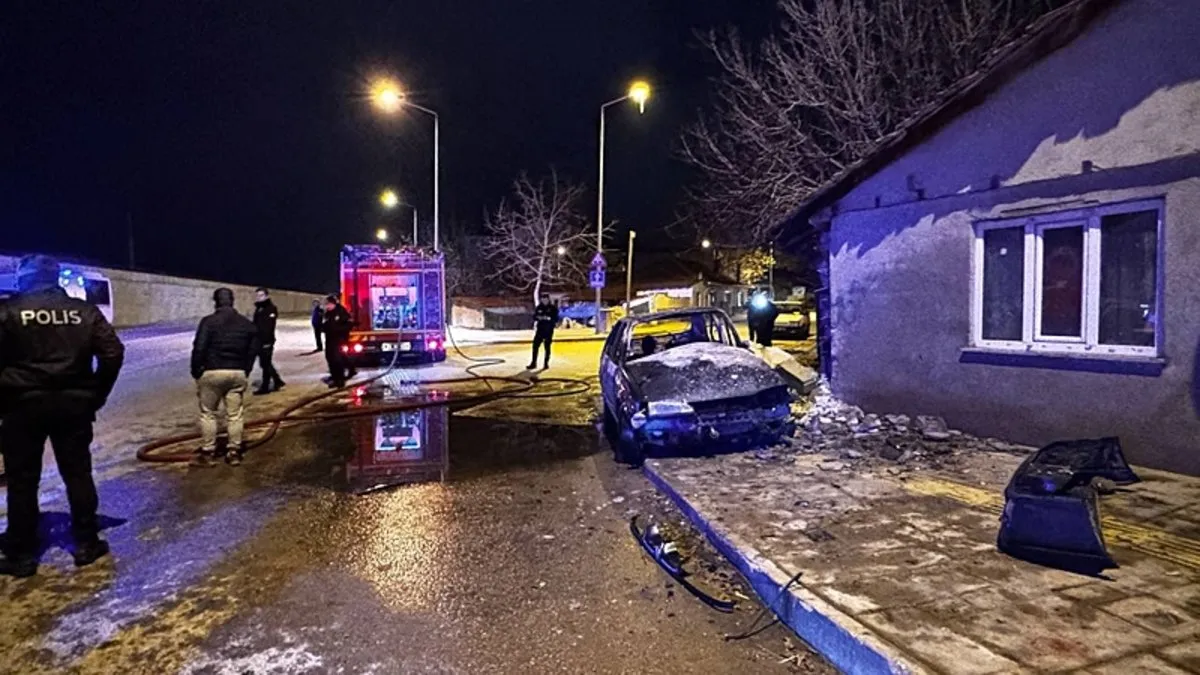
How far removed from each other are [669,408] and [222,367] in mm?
4804

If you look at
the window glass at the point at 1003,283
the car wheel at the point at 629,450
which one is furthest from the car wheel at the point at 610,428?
the window glass at the point at 1003,283

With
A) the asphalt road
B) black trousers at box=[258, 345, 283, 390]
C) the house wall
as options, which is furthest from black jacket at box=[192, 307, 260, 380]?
the house wall

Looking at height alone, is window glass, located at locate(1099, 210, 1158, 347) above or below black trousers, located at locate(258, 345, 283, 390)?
above

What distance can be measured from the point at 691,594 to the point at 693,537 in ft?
3.44

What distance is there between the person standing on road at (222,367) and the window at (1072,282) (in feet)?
26.5

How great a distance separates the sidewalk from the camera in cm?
341

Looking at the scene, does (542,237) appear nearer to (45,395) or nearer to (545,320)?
(545,320)

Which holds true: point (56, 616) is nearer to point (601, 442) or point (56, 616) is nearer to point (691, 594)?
point (691, 594)

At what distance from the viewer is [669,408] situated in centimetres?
726

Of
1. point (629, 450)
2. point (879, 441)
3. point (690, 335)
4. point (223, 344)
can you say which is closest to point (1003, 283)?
point (879, 441)

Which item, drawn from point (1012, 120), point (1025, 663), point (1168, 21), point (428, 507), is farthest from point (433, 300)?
point (1025, 663)

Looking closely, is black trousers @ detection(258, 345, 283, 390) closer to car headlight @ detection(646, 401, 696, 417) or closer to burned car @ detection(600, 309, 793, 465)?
burned car @ detection(600, 309, 793, 465)

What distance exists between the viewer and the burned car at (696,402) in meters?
7.30

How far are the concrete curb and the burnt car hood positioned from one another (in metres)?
2.35
